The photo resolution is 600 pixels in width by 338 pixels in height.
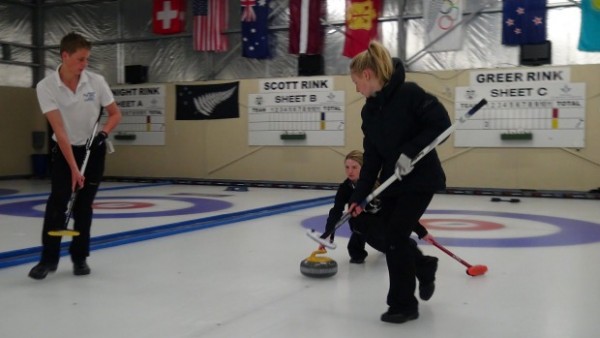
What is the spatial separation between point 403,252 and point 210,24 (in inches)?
408

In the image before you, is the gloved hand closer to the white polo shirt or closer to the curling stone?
the curling stone

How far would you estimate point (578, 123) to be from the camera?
945cm

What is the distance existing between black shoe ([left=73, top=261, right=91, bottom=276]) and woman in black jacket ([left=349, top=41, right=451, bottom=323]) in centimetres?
193

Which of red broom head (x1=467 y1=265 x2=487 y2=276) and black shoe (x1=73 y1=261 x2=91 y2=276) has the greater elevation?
red broom head (x1=467 y1=265 x2=487 y2=276)

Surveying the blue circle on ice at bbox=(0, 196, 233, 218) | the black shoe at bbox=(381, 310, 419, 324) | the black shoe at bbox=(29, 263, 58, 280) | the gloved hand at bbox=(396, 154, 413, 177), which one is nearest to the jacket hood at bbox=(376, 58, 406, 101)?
the gloved hand at bbox=(396, 154, 413, 177)

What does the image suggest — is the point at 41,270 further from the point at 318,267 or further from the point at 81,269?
the point at 318,267

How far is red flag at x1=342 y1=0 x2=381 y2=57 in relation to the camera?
11.1m

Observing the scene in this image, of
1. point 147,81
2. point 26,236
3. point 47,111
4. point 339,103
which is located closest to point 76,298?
point 47,111

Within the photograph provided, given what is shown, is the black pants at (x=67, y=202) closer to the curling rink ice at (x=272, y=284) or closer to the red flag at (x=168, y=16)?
the curling rink ice at (x=272, y=284)

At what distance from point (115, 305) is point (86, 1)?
42.1 feet

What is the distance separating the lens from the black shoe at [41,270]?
11.7 ft

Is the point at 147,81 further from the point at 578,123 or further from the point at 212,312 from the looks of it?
the point at 212,312

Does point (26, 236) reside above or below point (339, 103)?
below

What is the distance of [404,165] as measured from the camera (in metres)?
2.69
